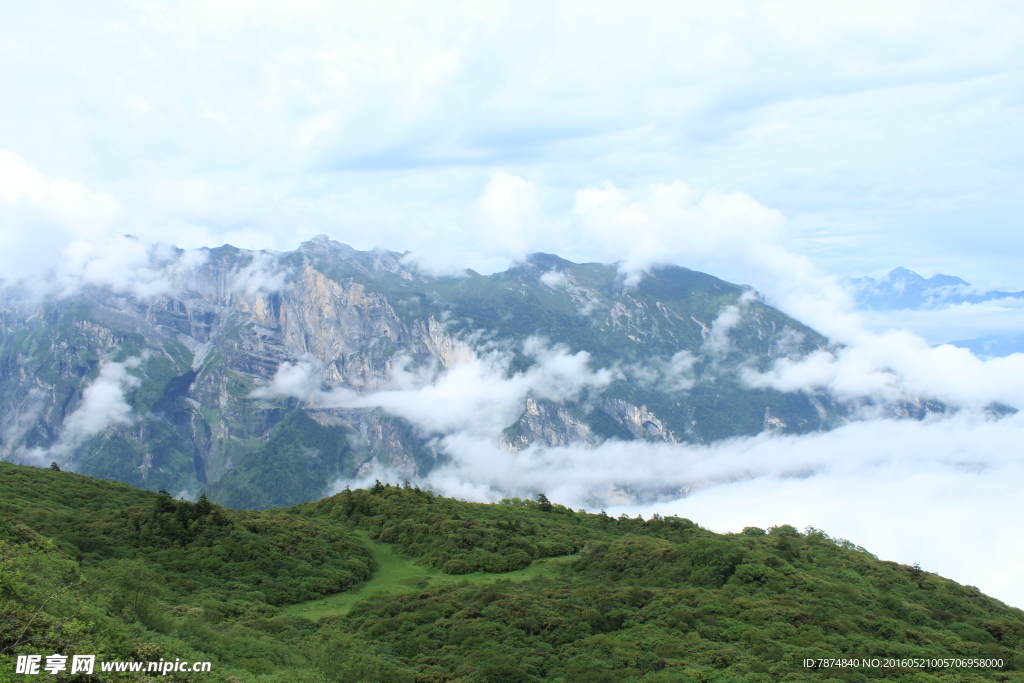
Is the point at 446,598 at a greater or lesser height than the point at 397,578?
lesser

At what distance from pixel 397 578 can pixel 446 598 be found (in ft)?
58.8

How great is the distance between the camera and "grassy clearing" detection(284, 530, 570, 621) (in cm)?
7138

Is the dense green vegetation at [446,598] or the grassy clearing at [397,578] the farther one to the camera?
the grassy clearing at [397,578]

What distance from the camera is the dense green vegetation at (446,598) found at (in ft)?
142

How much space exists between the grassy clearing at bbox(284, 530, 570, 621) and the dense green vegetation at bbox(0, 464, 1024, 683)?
1.25 ft

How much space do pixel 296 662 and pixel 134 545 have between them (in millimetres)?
37587

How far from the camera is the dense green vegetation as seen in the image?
43.3m

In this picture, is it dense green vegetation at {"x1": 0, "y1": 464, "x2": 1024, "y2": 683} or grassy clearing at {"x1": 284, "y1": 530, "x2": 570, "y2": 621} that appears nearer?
dense green vegetation at {"x1": 0, "y1": 464, "x2": 1024, "y2": 683}

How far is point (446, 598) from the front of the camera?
224ft

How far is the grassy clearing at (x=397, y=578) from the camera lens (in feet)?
234

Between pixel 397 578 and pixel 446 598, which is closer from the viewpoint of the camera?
pixel 446 598

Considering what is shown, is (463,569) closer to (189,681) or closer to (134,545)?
(134,545)

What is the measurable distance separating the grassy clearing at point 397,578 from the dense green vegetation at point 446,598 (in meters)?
0.38

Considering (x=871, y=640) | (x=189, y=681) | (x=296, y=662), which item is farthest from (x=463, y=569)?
(x=189, y=681)
